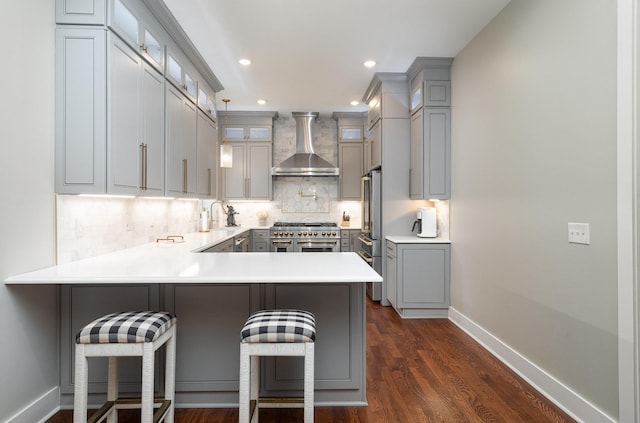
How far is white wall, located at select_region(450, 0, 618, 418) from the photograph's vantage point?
1.85 metres

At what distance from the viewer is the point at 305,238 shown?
18.0 feet

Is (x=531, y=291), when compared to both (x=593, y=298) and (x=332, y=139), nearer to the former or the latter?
(x=593, y=298)

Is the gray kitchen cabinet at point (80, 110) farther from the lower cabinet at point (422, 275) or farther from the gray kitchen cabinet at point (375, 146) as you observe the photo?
the gray kitchen cabinet at point (375, 146)

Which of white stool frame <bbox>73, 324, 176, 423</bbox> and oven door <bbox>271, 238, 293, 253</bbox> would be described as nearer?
white stool frame <bbox>73, 324, 176, 423</bbox>

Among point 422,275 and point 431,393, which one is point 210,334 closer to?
point 431,393

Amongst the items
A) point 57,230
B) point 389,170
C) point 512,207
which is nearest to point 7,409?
point 57,230

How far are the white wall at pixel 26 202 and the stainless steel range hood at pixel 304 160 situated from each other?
12.6ft

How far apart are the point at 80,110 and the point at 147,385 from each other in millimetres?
1659

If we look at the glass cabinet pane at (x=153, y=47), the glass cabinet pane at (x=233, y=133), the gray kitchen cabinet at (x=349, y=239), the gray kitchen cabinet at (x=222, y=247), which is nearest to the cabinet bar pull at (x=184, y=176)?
the gray kitchen cabinet at (x=222, y=247)

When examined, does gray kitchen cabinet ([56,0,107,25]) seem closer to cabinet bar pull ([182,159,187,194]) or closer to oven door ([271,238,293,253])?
cabinet bar pull ([182,159,187,194])

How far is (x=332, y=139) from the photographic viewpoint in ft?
A: 20.5

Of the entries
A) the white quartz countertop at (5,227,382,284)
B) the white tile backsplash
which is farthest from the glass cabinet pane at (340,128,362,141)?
the white quartz countertop at (5,227,382,284)

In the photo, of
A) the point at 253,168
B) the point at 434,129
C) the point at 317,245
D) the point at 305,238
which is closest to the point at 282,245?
the point at 305,238

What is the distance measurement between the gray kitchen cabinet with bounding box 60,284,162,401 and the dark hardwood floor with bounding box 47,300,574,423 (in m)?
0.19
